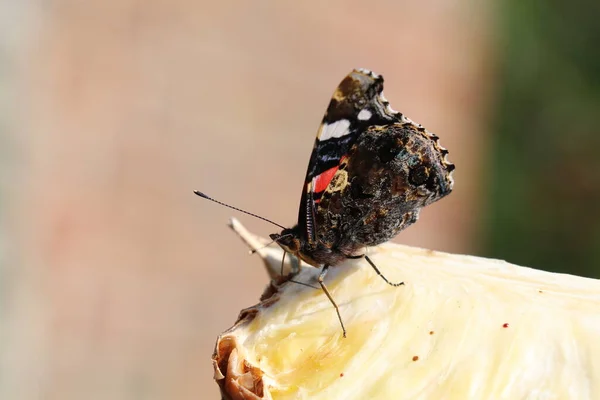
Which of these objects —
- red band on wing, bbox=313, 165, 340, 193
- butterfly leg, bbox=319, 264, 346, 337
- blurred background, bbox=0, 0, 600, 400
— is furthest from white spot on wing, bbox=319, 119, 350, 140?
blurred background, bbox=0, 0, 600, 400

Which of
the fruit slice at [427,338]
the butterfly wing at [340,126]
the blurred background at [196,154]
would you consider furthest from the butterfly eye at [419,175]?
the blurred background at [196,154]

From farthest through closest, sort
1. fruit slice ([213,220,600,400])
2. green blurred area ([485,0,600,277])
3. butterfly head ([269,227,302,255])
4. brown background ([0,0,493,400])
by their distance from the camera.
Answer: green blurred area ([485,0,600,277]) < brown background ([0,0,493,400]) < butterfly head ([269,227,302,255]) < fruit slice ([213,220,600,400])

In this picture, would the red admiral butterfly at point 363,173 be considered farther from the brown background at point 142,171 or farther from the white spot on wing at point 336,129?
the brown background at point 142,171

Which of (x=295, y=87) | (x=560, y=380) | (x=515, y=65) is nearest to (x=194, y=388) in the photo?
(x=295, y=87)

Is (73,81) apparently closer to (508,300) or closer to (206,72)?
(206,72)

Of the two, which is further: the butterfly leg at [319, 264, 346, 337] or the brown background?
the brown background

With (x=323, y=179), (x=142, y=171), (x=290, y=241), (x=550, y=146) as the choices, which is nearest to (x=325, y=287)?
(x=290, y=241)

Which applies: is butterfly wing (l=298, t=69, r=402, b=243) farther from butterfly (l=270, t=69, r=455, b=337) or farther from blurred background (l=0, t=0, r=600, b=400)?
blurred background (l=0, t=0, r=600, b=400)

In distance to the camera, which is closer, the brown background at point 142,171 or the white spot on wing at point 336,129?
the white spot on wing at point 336,129
